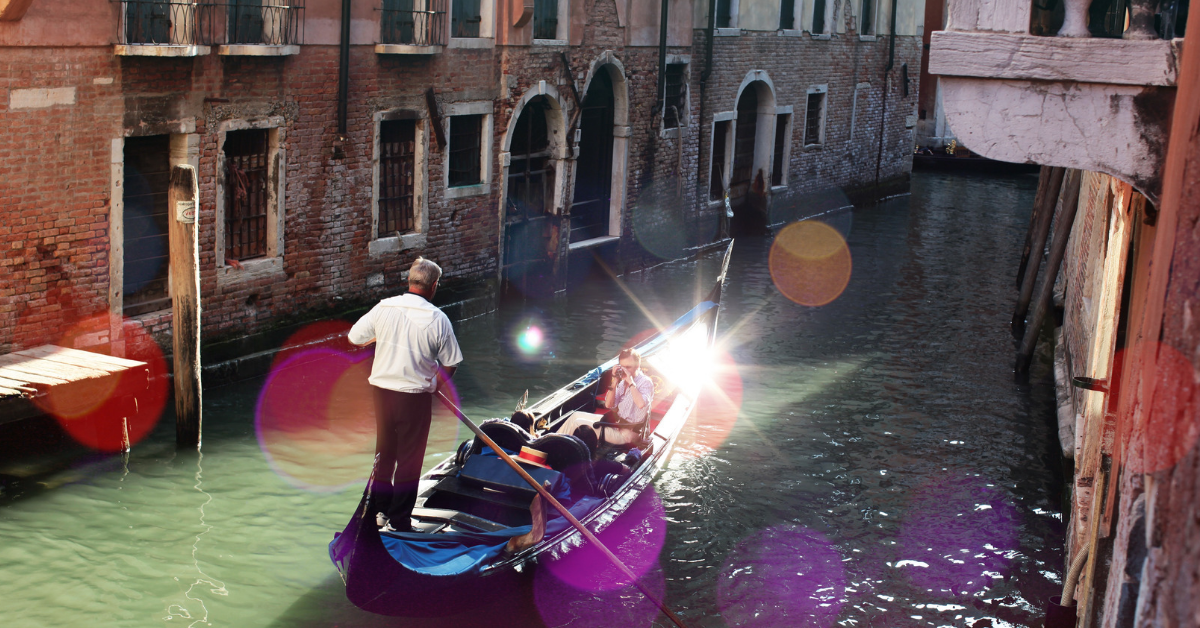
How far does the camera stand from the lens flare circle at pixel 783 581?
565cm

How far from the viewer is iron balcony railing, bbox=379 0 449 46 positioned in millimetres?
10055

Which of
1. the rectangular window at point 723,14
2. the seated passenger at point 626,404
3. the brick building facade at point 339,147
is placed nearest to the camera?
the seated passenger at point 626,404

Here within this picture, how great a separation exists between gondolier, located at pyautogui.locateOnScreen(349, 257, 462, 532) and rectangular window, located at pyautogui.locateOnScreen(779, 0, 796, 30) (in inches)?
517

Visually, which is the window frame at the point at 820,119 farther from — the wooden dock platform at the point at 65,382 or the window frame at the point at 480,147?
the wooden dock platform at the point at 65,382

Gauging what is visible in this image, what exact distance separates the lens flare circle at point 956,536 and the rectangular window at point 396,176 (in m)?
5.23

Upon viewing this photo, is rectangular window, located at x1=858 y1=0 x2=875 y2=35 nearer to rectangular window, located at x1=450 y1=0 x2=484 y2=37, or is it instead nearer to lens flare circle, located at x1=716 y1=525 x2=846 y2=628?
rectangular window, located at x1=450 y1=0 x2=484 y2=37

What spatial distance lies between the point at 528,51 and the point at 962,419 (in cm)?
553

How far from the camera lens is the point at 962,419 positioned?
346 inches

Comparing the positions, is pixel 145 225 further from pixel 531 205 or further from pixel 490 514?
pixel 531 205

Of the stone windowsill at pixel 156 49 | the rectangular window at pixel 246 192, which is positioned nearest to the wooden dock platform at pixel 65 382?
the rectangular window at pixel 246 192

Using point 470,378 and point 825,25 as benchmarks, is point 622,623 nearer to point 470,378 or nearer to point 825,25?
point 470,378

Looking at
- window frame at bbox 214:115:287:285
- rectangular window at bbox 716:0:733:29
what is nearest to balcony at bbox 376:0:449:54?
window frame at bbox 214:115:287:285

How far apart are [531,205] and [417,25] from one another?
2723mm

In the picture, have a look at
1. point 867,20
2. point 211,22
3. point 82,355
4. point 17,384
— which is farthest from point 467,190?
point 867,20
